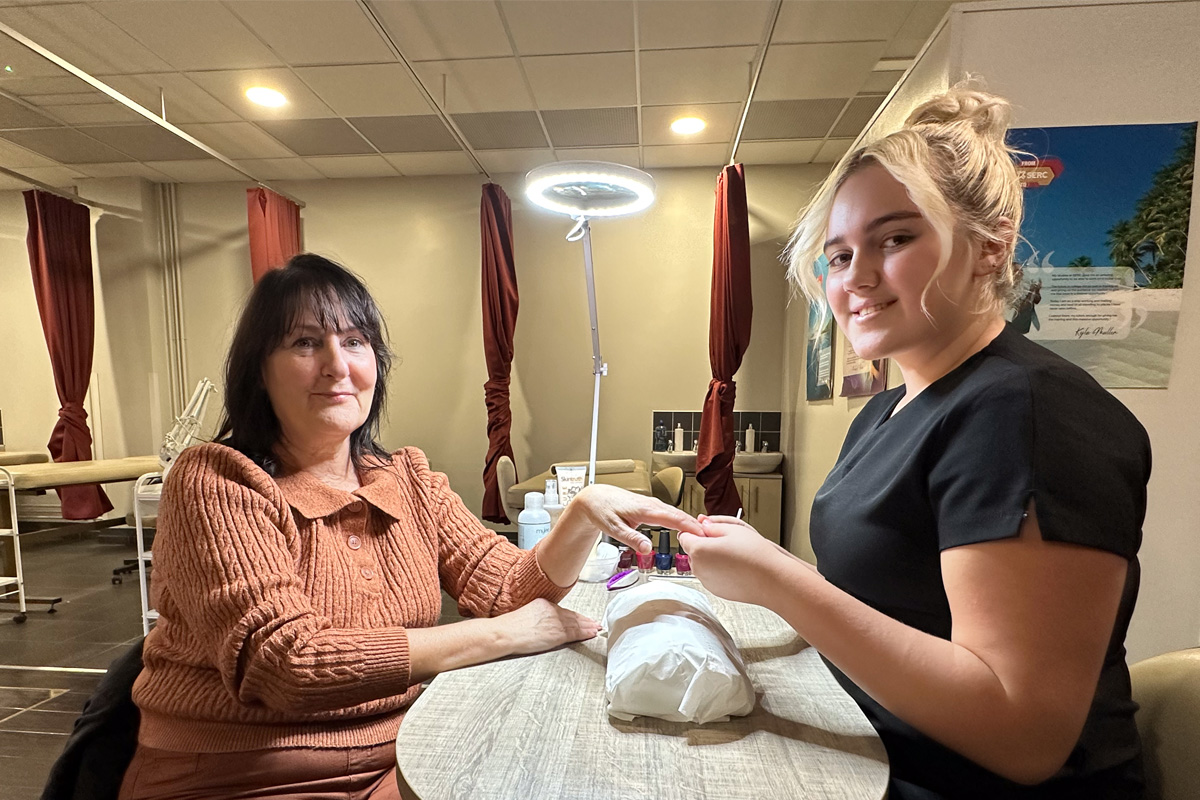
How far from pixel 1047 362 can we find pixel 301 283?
4.08 ft

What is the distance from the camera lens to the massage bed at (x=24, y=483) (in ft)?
10.5

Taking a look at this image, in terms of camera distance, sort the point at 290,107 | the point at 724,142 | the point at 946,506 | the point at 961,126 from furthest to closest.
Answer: the point at 724,142 < the point at 290,107 < the point at 961,126 < the point at 946,506

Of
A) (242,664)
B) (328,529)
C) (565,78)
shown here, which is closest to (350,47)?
(565,78)

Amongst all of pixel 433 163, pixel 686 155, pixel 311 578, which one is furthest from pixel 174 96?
pixel 311 578

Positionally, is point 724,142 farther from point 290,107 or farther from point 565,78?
point 290,107

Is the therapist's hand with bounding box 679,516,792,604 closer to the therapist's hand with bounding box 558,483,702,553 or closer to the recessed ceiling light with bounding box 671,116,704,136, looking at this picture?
the therapist's hand with bounding box 558,483,702,553

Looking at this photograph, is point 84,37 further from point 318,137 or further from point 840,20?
point 840,20

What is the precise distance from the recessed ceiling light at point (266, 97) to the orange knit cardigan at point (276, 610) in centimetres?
327

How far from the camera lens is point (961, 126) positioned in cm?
80

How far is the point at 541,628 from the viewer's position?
3.24 feet

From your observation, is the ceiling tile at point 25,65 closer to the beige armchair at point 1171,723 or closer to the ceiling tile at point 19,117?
the ceiling tile at point 19,117

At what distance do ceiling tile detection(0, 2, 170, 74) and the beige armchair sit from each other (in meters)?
4.30

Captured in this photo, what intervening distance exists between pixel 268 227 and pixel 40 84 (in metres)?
1.39

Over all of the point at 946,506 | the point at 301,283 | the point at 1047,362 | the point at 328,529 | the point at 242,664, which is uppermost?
the point at 301,283
